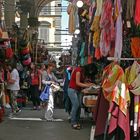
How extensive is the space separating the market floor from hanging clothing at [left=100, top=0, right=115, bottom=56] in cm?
253

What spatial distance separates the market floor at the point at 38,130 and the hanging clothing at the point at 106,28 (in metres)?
2.53

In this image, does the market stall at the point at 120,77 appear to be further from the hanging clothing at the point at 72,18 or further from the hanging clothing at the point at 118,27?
the hanging clothing at the point at 72,18

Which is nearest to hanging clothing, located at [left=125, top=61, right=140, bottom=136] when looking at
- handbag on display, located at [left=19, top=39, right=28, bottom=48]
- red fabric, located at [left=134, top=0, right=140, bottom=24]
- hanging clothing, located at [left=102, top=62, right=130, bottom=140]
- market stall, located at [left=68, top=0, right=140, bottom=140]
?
market stall, located at [left=68, top=0, right=140, bottom=140]

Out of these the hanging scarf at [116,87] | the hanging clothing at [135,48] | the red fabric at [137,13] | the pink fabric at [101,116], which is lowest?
the pink fabric at [101,116]

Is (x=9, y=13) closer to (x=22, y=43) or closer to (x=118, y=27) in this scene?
(x=22, y=43)

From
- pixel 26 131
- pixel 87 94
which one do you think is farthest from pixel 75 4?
pixel 26 131

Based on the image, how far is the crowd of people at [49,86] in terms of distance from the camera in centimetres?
1122

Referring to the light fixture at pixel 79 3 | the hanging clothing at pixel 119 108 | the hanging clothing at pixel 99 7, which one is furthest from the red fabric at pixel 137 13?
the light fixture at pixel 79 3

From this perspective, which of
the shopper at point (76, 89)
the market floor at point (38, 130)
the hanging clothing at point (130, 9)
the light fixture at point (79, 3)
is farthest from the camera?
the light fixture at point (79, 3)

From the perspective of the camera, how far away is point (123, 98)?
6258mm

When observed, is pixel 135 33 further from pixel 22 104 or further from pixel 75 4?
pixel 22 104

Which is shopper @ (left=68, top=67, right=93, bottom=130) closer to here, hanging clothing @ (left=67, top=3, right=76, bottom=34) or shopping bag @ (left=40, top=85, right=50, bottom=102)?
shopping bag @ (left=40, top=85, right=50, bottom=102)

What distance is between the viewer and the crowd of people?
1122 cm

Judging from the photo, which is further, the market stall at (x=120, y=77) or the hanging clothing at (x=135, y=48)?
the hanging clothing at (x=135, y=48)
